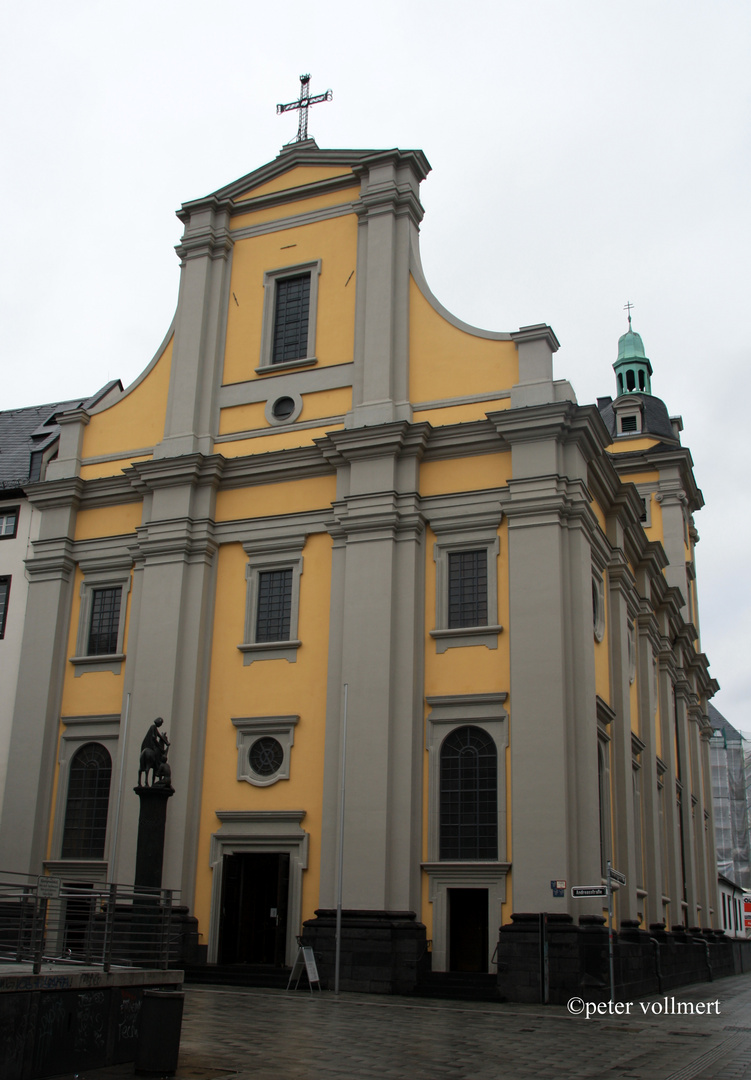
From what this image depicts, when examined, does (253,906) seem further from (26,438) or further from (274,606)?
(26,438)

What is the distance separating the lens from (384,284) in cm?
2684

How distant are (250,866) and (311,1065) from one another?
13.6 meters

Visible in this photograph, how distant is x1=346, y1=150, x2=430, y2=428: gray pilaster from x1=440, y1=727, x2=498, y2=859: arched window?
789 centimetres

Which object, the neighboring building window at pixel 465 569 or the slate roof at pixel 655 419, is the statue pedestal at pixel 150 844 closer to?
the neighboring building window at pixel 465 569

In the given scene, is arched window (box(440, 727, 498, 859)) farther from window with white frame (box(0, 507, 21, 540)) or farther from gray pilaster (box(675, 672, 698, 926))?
gray pilaster (box(675, 672, 698, 926))

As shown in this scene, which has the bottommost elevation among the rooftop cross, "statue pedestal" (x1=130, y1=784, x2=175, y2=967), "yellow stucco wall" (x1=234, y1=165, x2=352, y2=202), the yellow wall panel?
"statue pedestal" (x1=130, y1=784, x2=175, y2=967)

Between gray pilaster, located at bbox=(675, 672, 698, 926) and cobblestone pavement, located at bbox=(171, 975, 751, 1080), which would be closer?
cobblestone pavement, located at bbox=(171, 975, 751, 1080)

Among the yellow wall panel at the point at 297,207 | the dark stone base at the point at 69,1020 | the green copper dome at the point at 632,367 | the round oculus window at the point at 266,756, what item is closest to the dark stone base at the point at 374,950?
the round oculus window at the point at 266,756

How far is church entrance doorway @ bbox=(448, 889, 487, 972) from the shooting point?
71.8 feet

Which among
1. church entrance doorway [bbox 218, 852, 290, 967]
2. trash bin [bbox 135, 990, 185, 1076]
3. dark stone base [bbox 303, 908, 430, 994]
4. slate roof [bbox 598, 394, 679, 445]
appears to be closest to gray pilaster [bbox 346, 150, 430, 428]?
church entrance doorway [bbox 218, 852, 290, 967]

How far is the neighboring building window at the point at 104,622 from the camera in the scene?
2789cm

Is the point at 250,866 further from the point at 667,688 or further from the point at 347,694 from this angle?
the point at 667,688

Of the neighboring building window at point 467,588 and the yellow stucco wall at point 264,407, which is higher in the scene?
the yellow stucco wall at point 264,407

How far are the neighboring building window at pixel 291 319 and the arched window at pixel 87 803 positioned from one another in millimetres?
11311
